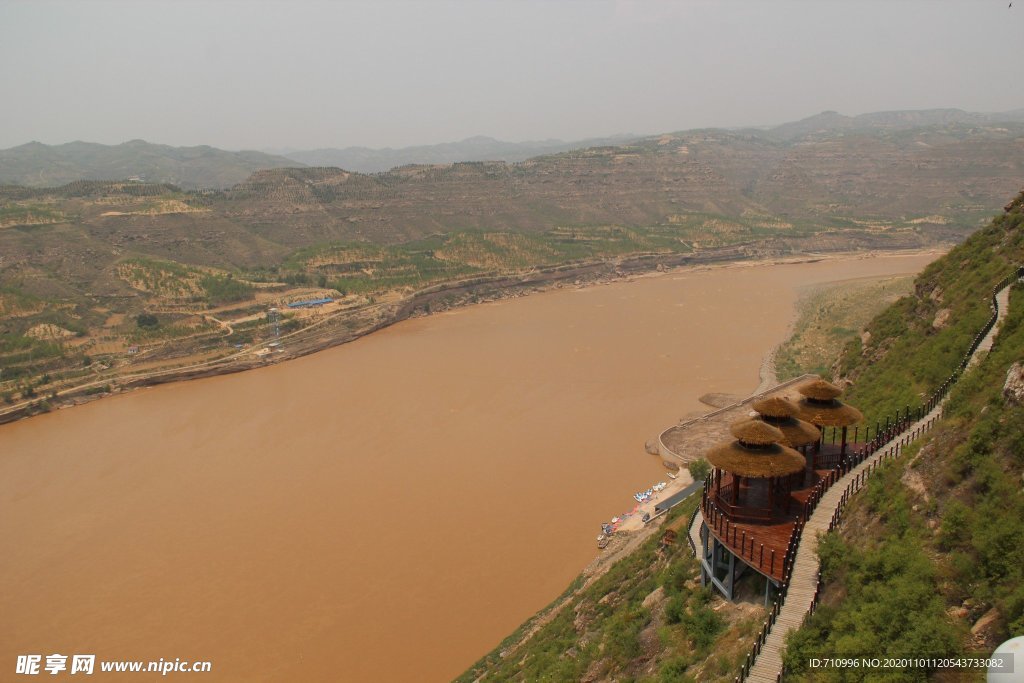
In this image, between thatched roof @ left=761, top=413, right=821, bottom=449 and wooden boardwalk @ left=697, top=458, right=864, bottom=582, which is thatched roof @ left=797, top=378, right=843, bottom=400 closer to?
thatched roof @ left=761, top=413, right=821, bottom=449

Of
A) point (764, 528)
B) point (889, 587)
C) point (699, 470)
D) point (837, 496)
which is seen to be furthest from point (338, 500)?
point (889, 587)

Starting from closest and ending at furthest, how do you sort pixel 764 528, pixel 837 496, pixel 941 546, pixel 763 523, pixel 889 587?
pixel 889 587 < pixel 941 546 < pixel 764 528 < pixel 763 523 < pixel 837 496

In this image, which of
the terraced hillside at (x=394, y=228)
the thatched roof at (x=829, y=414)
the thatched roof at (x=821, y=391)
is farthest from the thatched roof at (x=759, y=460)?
the terraced hillside at (x=394, y=228)

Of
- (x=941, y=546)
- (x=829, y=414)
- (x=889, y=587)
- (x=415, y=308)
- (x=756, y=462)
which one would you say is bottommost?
(x=415, y=308)

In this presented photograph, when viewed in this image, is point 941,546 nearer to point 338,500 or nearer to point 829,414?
point 829,414

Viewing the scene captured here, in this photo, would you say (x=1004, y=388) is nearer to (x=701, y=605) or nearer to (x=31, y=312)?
(x=701, y=605)

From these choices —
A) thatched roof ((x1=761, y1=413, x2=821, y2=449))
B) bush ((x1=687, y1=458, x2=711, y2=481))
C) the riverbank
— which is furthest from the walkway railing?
the riverbank
